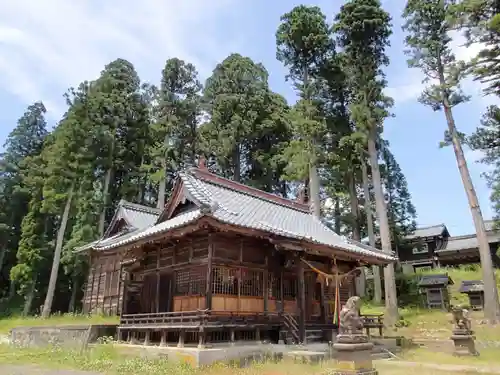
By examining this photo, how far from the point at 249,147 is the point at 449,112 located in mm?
19875

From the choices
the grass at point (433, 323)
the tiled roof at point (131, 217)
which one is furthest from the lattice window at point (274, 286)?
the tiled roof at point (131, 217)

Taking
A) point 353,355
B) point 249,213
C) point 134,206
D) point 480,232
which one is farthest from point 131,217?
point 480,232

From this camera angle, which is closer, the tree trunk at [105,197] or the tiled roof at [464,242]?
the tree trunk at [105,197]

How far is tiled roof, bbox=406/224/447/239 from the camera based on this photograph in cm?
4347

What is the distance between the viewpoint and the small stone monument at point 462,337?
14258 millimetres

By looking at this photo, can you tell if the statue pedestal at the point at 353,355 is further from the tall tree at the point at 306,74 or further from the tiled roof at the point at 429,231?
the tiled roof at the point at 429,231

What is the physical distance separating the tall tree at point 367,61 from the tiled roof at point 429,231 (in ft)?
60.3

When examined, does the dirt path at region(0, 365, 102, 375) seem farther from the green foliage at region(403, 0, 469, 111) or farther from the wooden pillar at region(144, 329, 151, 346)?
the green foliage at region(403, 0, 469, 111)

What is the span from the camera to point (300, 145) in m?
30.0

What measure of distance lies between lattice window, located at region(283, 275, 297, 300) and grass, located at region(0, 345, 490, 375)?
3.86 m

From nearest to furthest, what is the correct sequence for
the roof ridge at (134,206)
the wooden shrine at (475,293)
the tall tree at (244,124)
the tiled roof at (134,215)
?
the wooden shrine at (475,293)
the tiled roof at (134,215)
the roof ridge at (134,206)
the tall tree at (244,124)

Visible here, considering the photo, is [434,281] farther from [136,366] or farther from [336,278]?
[136,366]

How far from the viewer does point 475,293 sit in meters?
28.4

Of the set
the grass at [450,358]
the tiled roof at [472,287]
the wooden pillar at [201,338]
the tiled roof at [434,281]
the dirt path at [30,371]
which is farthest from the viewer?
the tiled roof at [434,281]
